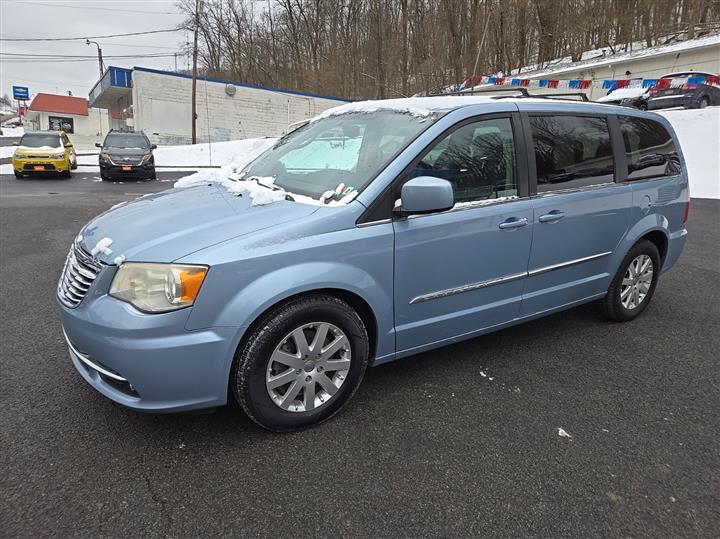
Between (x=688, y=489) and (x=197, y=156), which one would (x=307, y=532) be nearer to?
(x=688, y=489)

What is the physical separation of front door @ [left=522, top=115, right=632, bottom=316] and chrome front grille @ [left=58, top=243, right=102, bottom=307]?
103 inches

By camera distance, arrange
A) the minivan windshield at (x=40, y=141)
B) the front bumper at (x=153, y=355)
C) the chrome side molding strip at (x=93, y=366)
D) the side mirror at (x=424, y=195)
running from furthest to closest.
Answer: the minivan windshield at (x=40, y=141)
the side mirror at (x=424, y=195)
the chrome side molding strip at (x=93, y=366)
the front bumper at (x=153, y=355)

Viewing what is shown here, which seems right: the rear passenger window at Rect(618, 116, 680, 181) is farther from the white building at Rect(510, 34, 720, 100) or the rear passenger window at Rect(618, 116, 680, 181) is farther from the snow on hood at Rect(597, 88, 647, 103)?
the white building at Rect(510, 34, 720, 100)

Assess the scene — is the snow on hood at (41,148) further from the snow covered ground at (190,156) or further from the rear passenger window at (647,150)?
the rear passenger window at (647,150)

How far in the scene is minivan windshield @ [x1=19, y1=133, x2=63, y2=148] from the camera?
16719 mm

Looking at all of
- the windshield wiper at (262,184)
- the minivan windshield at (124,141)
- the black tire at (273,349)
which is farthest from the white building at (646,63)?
the black tire at (273,349)

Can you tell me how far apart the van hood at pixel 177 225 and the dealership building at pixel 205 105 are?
93.1 ft

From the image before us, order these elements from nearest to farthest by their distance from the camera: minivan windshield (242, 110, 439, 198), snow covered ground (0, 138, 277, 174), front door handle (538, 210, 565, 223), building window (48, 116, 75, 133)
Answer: minivan windshield (242, 110, 439, 198)
front door handle (538, 210, 565, 223)
snow covered ground (0, 138, 277, 174)
building window (48, 116, 75, 133)

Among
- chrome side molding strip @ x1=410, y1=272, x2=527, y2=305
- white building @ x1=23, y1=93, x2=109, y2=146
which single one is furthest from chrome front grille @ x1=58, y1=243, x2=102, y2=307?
white building @ x1=23, y1=93, x2=109, y2=146

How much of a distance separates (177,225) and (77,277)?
57cm

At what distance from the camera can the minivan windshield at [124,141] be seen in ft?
55.3

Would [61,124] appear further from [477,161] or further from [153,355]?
[153,355]

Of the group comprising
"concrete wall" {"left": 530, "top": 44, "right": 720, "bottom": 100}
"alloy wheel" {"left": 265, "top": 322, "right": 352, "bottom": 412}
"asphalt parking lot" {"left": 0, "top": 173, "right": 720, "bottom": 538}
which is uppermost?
"concrete wall" {"left": 530, "top": 44, "right": 720, "bottom": 100}

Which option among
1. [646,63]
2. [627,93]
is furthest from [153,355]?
[646,63]
